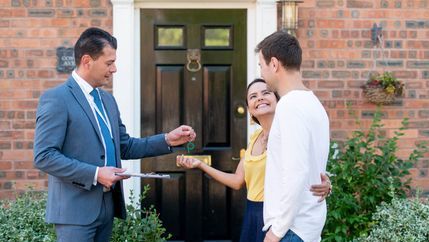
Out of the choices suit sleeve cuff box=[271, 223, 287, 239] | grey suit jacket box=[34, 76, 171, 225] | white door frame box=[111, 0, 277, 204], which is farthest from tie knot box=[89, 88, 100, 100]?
white door frame box=[111, 0, 277, 204]

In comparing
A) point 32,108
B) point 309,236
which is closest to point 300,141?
point 309,236

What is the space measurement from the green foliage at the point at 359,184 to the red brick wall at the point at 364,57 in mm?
513

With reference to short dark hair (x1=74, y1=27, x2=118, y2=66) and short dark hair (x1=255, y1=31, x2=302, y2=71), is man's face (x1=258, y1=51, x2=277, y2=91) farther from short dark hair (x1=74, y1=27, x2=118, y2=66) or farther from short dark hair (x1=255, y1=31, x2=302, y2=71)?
short dark hair (x1=74, y1=27, x2=118, y2=66)

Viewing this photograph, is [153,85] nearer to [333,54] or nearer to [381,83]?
[333,54]

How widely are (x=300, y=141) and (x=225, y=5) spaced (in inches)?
128

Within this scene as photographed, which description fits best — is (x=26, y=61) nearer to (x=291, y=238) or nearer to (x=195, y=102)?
(x=195, y=102)

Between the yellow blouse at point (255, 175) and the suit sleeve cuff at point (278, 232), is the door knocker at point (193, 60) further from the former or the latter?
the suit sleeve cuff at point (278, 232)

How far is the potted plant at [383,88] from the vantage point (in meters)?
5.43

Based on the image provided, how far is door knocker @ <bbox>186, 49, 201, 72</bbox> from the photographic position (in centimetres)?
563

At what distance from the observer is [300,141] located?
2617 millimetres

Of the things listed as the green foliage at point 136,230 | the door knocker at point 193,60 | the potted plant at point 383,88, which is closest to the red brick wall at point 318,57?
the potted plant at point 383,88

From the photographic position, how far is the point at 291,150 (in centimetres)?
262

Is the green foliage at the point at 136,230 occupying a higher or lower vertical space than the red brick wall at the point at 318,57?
lower

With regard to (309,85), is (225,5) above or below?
above
